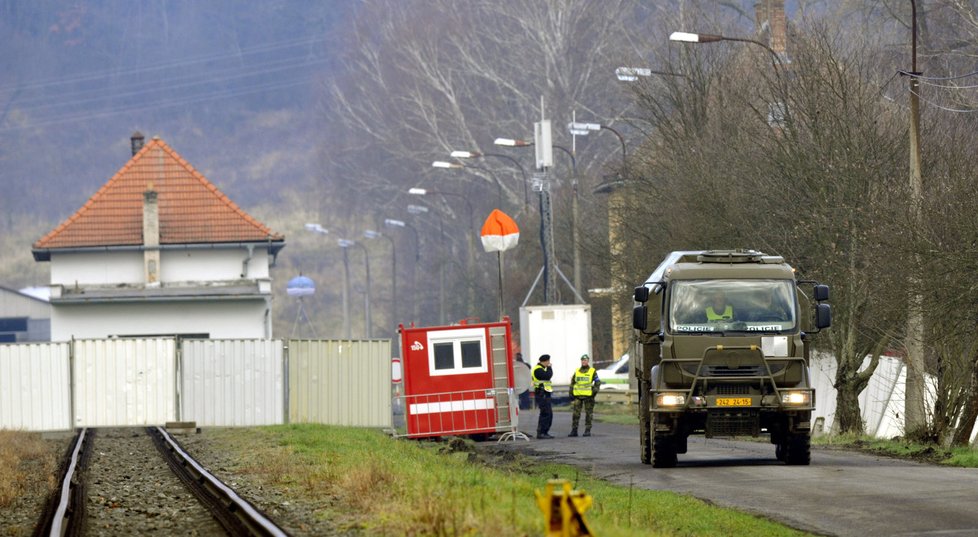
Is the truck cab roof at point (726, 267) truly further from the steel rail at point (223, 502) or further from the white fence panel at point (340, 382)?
the white fence panel at point (340, 382)

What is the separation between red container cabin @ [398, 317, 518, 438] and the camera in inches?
Answer: 1292

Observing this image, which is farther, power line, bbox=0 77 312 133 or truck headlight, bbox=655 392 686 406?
power line, bbox=0 77 312 133

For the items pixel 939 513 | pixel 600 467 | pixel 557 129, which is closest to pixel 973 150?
pixel 600 467

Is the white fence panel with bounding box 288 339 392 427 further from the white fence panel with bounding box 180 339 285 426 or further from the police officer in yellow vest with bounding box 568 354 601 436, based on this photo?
the police officer in yellow vest with bounding box 568 354 601 436

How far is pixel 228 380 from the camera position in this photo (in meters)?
36.7

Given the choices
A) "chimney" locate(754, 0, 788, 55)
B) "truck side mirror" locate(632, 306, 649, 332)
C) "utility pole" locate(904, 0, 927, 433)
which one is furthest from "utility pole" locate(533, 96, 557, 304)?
"truck side mirror" locate(632, 306, 649, 332)

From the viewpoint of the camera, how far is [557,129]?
→ 258 feet

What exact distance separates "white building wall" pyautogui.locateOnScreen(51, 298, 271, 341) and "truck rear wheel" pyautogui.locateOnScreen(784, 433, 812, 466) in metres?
36.0

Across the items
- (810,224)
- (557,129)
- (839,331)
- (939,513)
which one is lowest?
(939,513)

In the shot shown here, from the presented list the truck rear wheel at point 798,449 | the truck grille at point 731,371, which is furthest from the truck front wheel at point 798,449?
the truck grille at point 731,371

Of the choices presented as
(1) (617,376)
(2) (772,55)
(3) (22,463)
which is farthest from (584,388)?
(1) (617,376)

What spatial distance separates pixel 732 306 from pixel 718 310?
0.19 metres

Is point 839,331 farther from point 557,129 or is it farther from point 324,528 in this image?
point 557,129

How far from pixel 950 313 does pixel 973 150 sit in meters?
9.41
